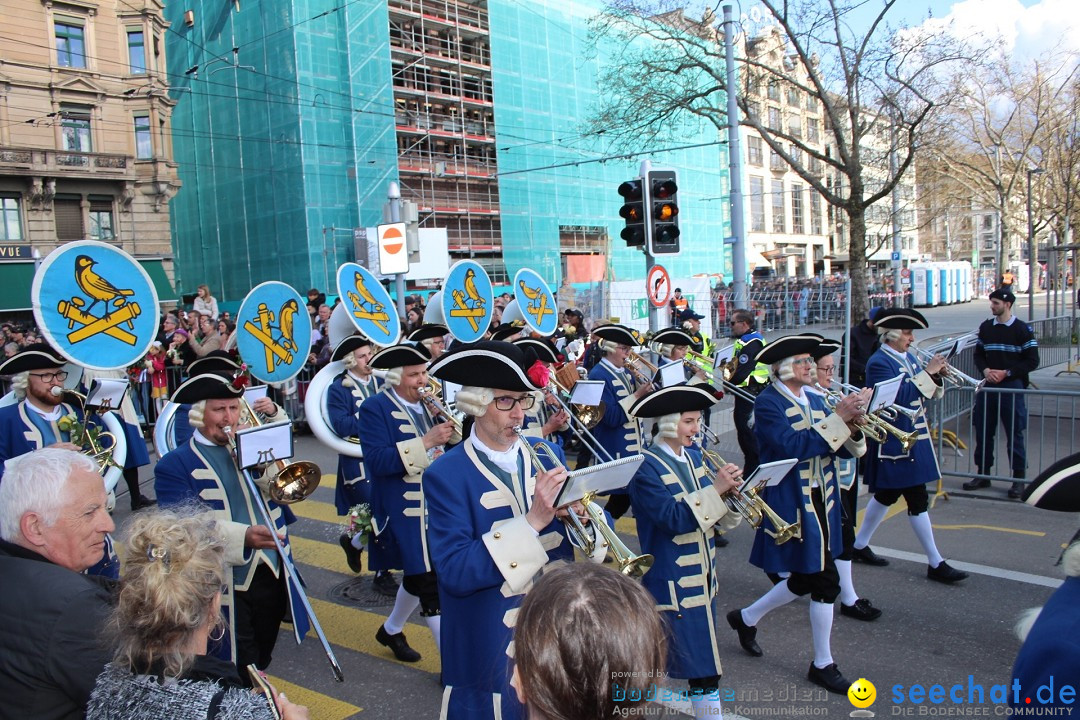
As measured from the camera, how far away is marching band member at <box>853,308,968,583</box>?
19.8 feet

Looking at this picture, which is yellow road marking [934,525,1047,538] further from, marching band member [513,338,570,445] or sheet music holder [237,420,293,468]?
sheet music holder [237,420,293,468]

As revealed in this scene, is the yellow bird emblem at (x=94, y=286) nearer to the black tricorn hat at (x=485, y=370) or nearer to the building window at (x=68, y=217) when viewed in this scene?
the black tricorn hat at (x=485, y=370)

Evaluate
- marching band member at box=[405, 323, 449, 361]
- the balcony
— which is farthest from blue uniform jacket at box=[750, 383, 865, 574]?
the balcony

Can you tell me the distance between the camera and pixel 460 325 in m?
8.83

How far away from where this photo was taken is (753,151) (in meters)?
57.1

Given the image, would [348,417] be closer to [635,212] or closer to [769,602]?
[769,602]

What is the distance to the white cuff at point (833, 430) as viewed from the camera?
15.5ft

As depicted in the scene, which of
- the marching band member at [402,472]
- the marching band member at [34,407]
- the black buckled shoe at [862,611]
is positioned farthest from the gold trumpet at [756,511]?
the marching band member at [34,407]

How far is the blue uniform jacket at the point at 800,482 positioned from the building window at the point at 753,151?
54.9 meters

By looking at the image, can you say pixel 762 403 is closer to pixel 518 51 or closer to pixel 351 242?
pixel 351 242

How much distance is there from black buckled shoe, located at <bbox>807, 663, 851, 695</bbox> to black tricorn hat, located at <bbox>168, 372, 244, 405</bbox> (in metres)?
3.56

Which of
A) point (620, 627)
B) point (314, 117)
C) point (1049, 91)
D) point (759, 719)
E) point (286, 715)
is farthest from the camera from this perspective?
point (314, 117)

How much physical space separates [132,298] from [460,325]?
13.6 feet

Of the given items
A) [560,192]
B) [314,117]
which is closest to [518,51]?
[560,192]
